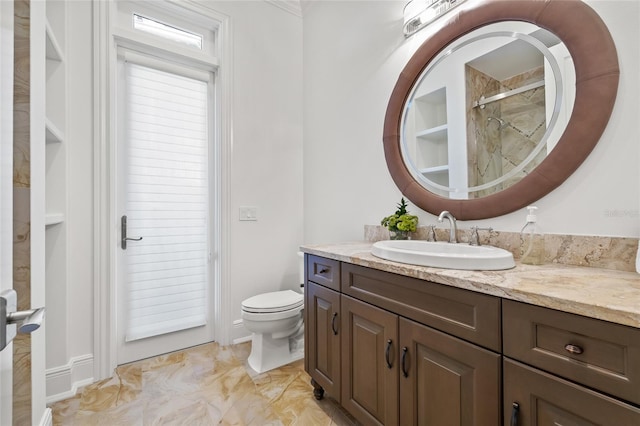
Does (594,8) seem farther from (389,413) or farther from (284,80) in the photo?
(284,80)

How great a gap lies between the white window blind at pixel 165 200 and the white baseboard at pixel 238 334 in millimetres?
248

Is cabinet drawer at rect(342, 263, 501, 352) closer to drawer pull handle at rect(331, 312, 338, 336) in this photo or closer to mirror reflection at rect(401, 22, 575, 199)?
drawer pull handle at rect(331, 312, 338, 336)

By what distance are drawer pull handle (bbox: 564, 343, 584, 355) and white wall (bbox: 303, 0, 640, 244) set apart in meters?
0.61

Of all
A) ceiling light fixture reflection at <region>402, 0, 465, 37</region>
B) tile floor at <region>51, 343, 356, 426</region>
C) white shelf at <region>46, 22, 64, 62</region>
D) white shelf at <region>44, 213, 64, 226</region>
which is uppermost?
ceiling light fixture reflection at <region>402, 0, 465, 37</region>

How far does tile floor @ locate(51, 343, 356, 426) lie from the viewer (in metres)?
1.51

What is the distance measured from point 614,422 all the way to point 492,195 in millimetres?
909

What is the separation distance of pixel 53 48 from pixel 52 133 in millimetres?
493

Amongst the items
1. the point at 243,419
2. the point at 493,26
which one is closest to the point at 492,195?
the point at 493,26

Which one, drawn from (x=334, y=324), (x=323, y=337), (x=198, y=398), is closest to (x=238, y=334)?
(x=198, y=398)

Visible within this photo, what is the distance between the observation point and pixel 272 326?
1937mm

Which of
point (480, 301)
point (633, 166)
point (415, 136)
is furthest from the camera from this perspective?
point (415, 136)

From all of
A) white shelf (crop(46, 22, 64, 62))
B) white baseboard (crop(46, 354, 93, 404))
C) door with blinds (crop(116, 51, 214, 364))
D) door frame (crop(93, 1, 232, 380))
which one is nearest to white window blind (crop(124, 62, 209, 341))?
door with blinds (crop(116, 51, 214, 364))

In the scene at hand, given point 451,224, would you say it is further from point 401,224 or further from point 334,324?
point 334,324

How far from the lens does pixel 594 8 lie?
3.54 feet
